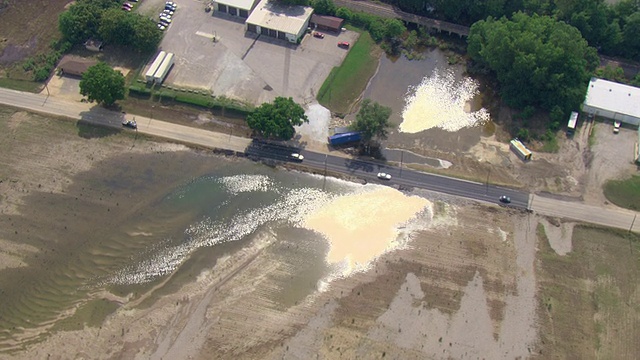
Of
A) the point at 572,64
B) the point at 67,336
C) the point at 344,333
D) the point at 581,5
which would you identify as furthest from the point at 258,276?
the point at 581,5

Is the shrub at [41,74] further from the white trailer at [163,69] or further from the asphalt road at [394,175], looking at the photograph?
the asphalt road at [394,175]

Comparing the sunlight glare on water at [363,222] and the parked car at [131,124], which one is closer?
the sunlight glare on water at [363,222]

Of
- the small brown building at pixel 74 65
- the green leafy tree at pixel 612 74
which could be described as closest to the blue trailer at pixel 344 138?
the small brown building at pixel 74 65

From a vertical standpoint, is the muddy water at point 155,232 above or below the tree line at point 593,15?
below

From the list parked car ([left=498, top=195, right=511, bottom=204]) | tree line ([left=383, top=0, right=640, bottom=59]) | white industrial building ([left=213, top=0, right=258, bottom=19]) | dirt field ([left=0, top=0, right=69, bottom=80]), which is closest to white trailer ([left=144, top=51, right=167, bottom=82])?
A: white industrial building ([left=213, top=0, right=258, bottom=19])

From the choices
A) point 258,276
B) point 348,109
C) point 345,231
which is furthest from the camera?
point 348,109

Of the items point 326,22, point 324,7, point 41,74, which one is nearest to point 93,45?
point 41,74

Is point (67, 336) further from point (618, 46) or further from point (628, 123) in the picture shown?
point (618, 46)

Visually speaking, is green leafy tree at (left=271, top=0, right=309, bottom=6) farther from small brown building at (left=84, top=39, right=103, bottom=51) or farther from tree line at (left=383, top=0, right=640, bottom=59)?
small brown building at (left=84, top=39, right=103, bottom=51)
